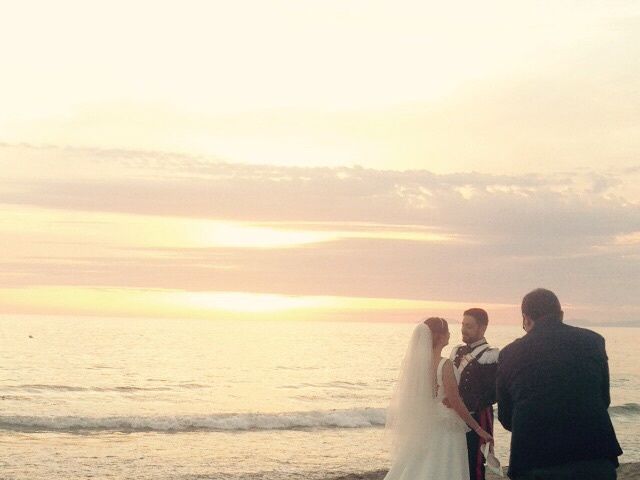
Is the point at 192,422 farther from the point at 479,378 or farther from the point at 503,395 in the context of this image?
the point at 503,395

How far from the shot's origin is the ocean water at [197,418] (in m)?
19.7

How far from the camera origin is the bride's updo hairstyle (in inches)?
313

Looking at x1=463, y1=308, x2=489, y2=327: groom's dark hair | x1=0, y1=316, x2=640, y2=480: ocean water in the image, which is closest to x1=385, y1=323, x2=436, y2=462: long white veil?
x1=463, y1=308, x2=489, y2=327: groom's dark hair

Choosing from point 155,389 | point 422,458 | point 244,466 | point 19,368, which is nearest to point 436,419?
point 422,458

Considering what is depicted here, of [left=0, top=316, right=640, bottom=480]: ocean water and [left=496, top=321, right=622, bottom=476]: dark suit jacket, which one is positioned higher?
[left=496, top=321, right=622, bottom=476]: dark suit jacket

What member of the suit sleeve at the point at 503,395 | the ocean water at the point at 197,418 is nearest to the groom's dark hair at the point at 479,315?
the suit sleeve at the point at 503,395

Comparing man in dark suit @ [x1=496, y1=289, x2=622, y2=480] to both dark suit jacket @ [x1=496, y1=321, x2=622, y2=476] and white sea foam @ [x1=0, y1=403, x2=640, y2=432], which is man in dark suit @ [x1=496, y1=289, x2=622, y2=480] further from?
white sea foam @ [x1=0, y1=403, x2=640, y2=432]

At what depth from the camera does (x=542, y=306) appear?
533 cm

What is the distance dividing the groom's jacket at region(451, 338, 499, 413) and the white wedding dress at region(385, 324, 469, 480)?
18 centimetres

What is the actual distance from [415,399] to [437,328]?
79cm

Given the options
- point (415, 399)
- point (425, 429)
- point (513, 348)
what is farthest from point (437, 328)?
point (513, 348)

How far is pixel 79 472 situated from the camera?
18094 millimetres

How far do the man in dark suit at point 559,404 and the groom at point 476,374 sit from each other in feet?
7.87

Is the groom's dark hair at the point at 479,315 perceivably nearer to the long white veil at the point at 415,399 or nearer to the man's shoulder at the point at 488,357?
the man's shoulder at the point at 488,357
